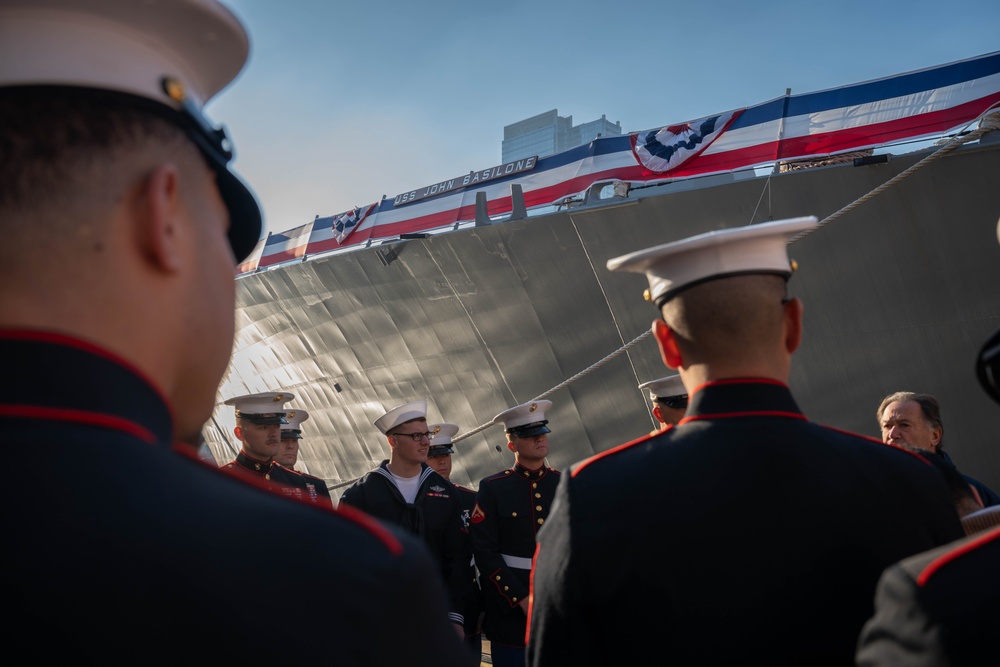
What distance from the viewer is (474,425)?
9391 millimetres

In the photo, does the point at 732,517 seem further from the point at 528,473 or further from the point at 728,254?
the point at 528,473

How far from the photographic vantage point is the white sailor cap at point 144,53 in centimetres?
78

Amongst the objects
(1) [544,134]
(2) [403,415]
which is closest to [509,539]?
(2) [403,415]

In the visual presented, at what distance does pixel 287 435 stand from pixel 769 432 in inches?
206

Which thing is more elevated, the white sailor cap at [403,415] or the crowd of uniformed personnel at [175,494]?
the white sailor cap at [403,415]

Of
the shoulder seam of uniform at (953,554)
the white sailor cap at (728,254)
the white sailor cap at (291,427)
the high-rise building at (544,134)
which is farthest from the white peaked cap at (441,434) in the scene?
the high-rise building at (544,134)

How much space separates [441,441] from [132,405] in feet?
20.6

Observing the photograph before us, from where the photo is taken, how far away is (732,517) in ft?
5.00

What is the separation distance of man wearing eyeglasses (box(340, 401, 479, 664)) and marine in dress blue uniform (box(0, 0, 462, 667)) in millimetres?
4112

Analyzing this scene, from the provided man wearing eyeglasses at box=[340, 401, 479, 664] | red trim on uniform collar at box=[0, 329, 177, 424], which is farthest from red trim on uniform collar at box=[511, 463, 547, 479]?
red trim on uniform collar at box=[0, 329, 177, 424]

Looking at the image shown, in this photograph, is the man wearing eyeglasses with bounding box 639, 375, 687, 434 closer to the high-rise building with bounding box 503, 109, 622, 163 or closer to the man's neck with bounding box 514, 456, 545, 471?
the man's neck with bounding box 514, 456, 545, 471

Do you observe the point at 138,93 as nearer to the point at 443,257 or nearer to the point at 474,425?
the point at 443,257

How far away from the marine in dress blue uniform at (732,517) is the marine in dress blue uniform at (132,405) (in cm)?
89

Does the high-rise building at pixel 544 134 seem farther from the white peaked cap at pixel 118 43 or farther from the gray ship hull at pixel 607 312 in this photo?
the white peaked cap at pixel 118 43
